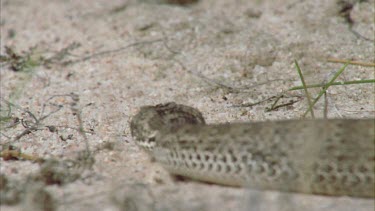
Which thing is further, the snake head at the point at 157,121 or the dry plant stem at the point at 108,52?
the dry plant stem at the point at 108,52

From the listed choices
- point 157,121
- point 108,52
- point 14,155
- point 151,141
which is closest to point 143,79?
point 108,52

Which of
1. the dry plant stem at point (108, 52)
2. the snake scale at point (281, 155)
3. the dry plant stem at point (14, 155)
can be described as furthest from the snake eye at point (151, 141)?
the dry plant stem at point (108, 52)

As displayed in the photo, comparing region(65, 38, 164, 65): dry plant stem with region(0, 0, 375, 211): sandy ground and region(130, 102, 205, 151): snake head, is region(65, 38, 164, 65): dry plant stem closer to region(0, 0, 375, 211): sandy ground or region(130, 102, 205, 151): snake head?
region(0, 0, 375, 211): sandy ground

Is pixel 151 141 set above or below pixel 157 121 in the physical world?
below

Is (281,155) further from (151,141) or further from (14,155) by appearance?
(14,155)

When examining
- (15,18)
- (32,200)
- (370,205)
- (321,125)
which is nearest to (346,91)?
(321,125)

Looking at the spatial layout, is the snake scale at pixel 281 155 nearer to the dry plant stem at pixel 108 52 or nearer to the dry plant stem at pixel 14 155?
the dry plant stem at pixel 14 155
